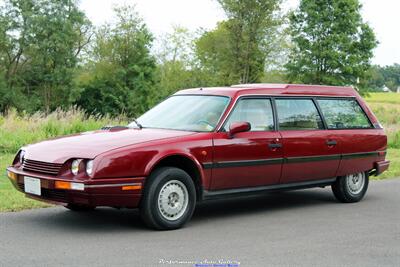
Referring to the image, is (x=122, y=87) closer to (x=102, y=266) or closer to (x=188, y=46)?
(x=188, y=46)

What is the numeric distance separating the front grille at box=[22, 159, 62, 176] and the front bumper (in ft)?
0.22

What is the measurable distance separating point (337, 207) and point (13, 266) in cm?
515

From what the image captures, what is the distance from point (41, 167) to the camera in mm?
6898

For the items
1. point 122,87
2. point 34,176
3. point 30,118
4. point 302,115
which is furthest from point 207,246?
point 122,87

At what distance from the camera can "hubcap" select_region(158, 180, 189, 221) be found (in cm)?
700

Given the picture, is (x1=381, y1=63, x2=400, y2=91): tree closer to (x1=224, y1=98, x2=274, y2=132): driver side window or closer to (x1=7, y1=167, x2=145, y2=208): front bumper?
(x1=224, y1=98, x2=274, y2=132): driver side window

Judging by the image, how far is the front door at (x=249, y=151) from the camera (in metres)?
7.54

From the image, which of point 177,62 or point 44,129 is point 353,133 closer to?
point 44,129

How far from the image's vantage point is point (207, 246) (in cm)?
631

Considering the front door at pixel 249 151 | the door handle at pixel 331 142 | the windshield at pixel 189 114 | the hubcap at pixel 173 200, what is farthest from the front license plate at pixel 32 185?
the door handle at pixel 331 142

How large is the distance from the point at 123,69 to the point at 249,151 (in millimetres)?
56240

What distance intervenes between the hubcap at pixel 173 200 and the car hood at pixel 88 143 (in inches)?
22.2

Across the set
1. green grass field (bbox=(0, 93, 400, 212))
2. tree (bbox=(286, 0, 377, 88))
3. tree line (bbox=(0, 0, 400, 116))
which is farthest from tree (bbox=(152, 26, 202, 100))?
green grass field (bbox=(0, 93, 400, 212))

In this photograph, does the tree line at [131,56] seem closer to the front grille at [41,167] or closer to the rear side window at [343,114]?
the rear side window at [343,114]
